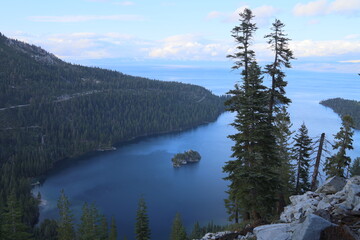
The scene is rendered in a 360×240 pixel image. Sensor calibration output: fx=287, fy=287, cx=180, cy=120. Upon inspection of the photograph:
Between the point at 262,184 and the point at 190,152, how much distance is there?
382ft

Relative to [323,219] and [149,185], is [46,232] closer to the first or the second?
[149,185]

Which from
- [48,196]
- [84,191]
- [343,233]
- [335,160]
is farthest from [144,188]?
[343,233]

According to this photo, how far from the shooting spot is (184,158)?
138250 mm

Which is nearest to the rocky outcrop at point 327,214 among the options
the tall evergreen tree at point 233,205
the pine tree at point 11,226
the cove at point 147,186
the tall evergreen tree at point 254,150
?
the tall evergreen tree at point 254,150

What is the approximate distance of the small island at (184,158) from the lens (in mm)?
135750

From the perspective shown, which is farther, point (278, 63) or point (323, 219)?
point (278, 63)

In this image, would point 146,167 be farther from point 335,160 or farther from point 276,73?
point 276,73

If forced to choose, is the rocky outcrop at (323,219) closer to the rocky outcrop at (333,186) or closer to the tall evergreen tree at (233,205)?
the rocky outcrop at (333,186)

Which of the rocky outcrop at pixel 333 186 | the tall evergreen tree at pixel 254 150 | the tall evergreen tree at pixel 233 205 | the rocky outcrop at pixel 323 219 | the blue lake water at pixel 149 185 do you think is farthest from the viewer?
the blue lake water at pixel 149 185

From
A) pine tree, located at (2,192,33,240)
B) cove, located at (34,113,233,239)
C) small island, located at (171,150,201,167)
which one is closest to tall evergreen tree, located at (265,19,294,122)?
pine tree, located at (2,192,33,240)

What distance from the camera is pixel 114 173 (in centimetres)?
12731

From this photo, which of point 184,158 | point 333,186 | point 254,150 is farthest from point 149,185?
point 333,186

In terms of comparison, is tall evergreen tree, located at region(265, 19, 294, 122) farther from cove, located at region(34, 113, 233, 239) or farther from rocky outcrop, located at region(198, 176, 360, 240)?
cove, located at region(34, 113, 233, 239)

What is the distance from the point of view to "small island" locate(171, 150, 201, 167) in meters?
136
